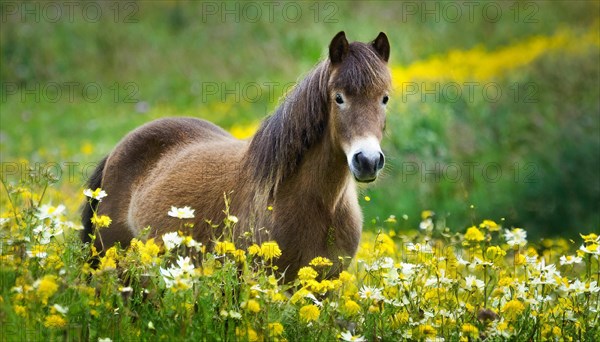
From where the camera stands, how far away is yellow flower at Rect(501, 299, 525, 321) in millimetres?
3568

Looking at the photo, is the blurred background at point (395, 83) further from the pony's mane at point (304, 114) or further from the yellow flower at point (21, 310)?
the yellow flower at point (21, 310)

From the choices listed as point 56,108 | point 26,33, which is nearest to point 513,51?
point 56,108

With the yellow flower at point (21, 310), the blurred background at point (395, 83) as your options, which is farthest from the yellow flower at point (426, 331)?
the blurred background at point (395, 83)

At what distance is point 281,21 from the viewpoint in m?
21.7

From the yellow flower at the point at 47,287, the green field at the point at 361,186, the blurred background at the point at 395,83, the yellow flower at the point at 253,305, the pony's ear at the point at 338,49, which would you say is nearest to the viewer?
the yellow flower at the point at 47,287

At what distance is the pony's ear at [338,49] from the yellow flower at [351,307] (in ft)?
5.12

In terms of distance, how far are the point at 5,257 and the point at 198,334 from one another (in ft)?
3.28

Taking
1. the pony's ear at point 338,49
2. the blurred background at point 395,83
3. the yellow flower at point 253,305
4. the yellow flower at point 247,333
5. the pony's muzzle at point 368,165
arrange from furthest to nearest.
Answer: the blurred background at point 395,83 < the pony's ear at point 338,49 < the pony's muzzle at point 368,165 < the yellow flower at point 247,333 < the yellow flower at point 253,305

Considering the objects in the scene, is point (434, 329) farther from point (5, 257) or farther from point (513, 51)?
point (513, 51)

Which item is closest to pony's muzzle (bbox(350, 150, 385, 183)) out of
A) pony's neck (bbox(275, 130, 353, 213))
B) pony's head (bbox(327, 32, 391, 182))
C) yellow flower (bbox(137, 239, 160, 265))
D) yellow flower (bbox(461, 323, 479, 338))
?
pony's head (bbox(327, 32, 391, 182))

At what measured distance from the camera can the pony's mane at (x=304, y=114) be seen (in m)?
4.63

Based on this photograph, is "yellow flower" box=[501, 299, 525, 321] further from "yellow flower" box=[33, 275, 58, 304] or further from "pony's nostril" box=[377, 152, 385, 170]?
"yellow flower" box=[33, 275, 58, 304]

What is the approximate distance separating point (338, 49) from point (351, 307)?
171 cm

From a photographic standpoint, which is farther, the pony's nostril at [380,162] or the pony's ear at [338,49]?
the pony's ear at [338,49]
